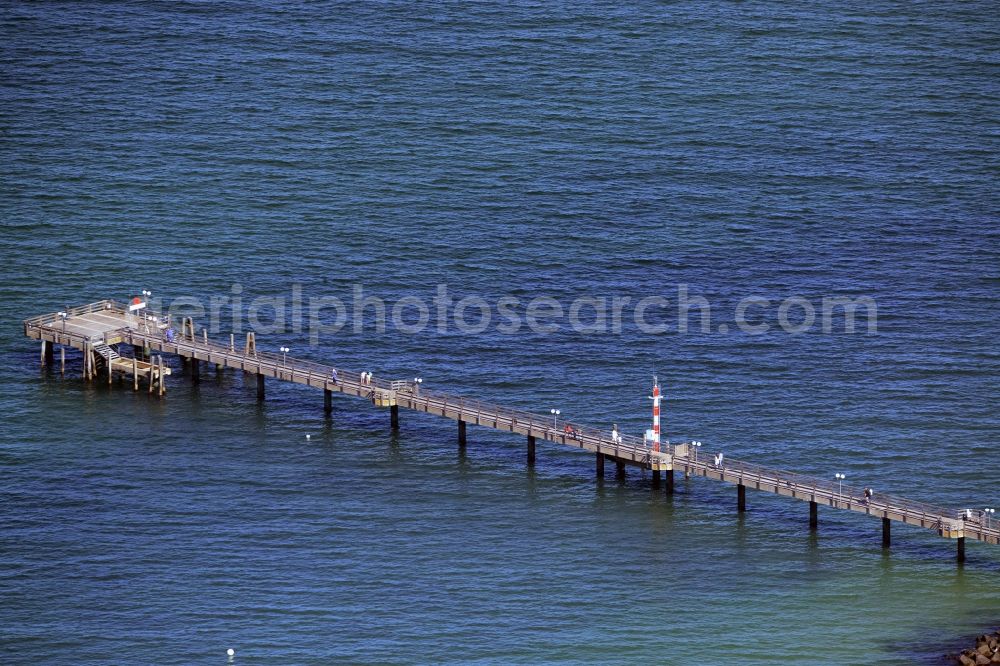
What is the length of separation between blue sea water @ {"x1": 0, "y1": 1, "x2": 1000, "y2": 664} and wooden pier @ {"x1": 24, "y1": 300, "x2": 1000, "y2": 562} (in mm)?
1696

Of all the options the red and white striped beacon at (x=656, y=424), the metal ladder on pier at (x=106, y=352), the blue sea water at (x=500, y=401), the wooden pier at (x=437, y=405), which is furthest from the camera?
the metal ladder on pier at (x=106, y=352)

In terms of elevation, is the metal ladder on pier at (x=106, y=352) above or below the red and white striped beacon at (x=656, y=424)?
above

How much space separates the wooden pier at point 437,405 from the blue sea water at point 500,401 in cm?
170

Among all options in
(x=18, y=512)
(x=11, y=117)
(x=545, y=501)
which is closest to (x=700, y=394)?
(x=545, y=501)

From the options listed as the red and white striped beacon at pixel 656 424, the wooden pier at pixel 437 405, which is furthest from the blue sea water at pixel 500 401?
the red and white striped beacon at pixel 656 424

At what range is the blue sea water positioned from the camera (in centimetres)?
12850

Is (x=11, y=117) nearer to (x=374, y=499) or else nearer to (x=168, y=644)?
(x=374, y=499)

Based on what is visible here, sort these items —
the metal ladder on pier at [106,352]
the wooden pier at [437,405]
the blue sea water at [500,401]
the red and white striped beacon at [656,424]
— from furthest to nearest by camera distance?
1. the metal ladder on pier at [106,352]
2. the red and white striped beacon at [656,424]
3. the wooden pier at [437,405]
4. the blue sea water at [500,401]

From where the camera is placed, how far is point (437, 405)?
14912 cm

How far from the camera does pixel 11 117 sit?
7869 inches

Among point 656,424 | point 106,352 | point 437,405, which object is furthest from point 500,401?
point 106,352

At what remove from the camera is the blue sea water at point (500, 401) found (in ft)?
422

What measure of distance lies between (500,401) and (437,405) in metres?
6.84

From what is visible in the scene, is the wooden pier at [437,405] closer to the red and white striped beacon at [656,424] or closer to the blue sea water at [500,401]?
the red and white striped beacon at [656,424]
